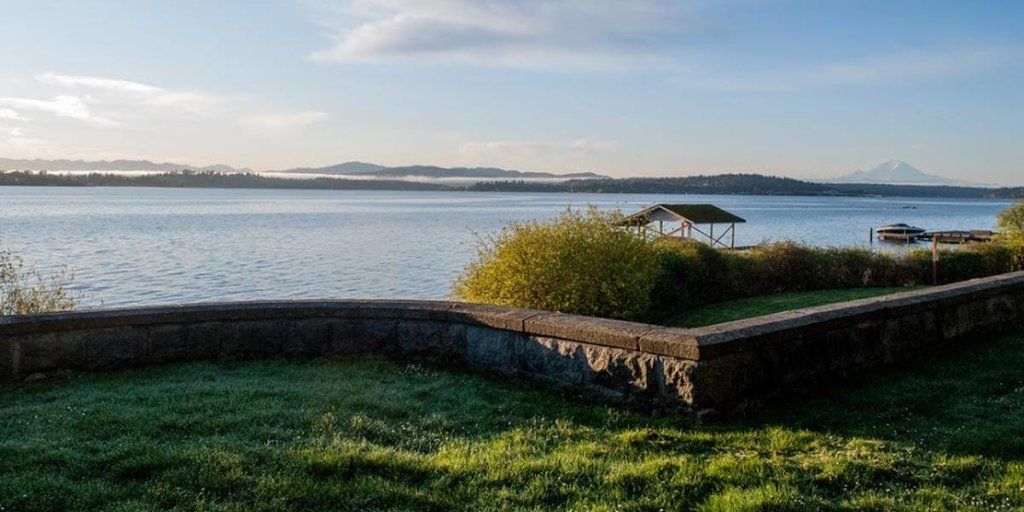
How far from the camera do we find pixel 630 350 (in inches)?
243

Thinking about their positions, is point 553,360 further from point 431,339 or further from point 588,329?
point 431,339

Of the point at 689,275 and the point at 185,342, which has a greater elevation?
the point at 185,342

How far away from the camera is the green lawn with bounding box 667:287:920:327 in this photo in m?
17.1

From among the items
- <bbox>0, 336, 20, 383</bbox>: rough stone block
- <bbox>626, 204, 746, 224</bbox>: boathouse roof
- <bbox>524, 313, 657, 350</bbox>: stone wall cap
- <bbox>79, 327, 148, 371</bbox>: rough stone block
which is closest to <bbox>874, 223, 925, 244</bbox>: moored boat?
<bbox>626, 204, 746, 224</bbox>: boathouse roof

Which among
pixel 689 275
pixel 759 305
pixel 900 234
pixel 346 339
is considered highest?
pixel 346 339

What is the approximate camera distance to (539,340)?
684 cm

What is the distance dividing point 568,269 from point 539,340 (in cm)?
603

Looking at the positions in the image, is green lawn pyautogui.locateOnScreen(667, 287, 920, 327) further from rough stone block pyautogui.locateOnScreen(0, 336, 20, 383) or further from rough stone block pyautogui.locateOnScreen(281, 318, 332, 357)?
rough stone block pyautogui.locateOnScreen(0, 336, 20, 383)

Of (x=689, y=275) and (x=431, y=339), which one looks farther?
(x=689, y=275)

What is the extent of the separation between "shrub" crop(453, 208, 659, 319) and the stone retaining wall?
463cm

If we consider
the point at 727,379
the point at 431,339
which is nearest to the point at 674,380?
the point at 727,379

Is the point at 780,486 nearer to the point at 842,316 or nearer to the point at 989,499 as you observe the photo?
the point at 989,499

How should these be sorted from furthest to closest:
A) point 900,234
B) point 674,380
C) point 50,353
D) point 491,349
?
point 900,234 < point 491,349 < point 50,353 < point 674,380

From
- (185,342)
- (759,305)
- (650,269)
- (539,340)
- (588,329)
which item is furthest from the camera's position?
(759,305)
